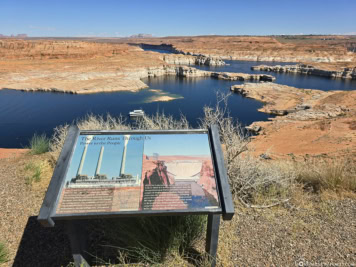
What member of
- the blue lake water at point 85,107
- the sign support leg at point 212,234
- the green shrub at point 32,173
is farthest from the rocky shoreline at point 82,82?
the sign support leg at point 212,234

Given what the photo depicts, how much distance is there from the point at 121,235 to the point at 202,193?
1.79 m

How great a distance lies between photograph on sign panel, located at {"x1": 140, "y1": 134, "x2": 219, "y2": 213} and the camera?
2811mm

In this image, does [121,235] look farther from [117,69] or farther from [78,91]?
[117,69]

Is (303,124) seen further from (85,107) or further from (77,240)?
(85,107)

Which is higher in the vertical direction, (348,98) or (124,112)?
(348,98)

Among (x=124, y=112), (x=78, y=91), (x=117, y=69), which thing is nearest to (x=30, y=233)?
(x=124, y=112)

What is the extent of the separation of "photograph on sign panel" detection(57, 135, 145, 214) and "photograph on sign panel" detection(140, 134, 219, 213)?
13 centimetres

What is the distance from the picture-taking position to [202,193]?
2.90 m

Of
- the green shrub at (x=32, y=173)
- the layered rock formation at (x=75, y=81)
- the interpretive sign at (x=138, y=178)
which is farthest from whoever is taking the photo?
the layered rock formation at (x=75, y=81)

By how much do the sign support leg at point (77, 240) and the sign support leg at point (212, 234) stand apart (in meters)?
1.74

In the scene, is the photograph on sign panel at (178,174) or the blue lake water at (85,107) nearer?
the photograph on sign panel at (178,174)

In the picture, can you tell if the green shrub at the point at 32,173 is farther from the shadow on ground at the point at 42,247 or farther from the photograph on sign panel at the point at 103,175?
the photograph on sign panel at the point at 103,175

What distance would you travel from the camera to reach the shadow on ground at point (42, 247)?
3650 mm

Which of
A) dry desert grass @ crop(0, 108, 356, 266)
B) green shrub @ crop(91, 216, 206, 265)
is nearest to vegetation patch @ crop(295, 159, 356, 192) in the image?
dry desert grass @ crop(0, 108, 356, 266)
